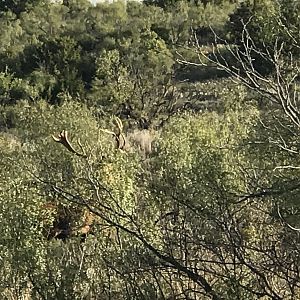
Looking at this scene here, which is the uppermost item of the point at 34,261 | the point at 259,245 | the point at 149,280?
the point at 259,245

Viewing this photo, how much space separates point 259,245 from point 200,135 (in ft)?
20.3

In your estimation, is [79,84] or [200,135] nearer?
[200,135]

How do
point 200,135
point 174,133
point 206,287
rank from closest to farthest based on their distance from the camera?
point 206,287 → point 200,135 → point 174,133

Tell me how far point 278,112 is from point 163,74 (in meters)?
22.0

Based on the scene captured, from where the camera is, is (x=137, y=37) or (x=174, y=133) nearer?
(x=174, y=133)

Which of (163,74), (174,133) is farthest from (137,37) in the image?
(174,133)

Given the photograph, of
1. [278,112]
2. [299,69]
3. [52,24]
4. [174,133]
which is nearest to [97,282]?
[278,112]

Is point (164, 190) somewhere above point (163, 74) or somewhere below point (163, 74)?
above

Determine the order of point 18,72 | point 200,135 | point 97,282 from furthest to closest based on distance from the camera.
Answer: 1. point 18,72
2. point 200,135
3. point 97,282

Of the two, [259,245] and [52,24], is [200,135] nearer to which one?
[259,245]

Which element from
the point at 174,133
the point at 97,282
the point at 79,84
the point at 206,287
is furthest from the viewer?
the point at 79,84

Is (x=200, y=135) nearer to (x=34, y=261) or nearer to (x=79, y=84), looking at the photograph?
(x=34, y=261)

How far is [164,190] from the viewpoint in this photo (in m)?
7.22

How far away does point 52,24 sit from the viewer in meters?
38.7
